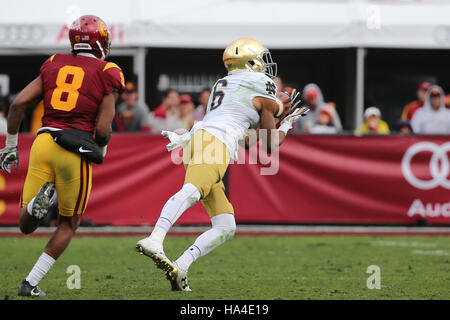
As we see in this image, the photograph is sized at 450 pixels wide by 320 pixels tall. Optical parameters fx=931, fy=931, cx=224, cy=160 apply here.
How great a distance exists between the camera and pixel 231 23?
45.8 ft

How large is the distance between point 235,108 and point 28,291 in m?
1.84

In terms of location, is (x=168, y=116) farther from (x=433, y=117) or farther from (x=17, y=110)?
(x=17, y=110)

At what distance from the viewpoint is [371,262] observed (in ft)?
27.6

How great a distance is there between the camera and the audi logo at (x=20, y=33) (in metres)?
13.9

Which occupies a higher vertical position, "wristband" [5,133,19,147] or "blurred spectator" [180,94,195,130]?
"blurred spectator" [180,94,195,130]

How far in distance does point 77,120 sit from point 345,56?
33.2 ft

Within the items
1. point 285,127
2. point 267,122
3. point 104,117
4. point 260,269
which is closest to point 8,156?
point 104,117

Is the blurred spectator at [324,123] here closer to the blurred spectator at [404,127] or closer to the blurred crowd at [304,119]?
the blurred crowd at [304,119]

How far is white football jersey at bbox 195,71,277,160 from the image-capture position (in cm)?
629

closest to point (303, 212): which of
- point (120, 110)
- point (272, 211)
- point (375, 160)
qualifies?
point (272, 211)

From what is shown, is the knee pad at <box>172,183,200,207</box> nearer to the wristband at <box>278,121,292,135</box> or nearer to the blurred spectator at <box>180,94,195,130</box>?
the wristband at <box>278,121,292,135</box>

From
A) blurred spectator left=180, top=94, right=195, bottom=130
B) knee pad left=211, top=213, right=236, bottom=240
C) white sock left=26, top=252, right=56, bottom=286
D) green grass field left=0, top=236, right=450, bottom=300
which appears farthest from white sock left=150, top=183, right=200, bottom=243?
blurred spectator left=180, top=94, right=195, bottom=130

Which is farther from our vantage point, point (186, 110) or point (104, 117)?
point (186, 110)

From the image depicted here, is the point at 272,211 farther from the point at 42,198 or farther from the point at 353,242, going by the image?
the point at 42,198
